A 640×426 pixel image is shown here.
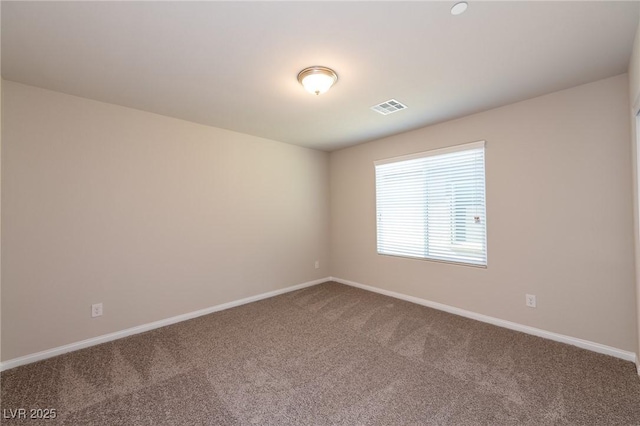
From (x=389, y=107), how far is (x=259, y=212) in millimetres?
2344

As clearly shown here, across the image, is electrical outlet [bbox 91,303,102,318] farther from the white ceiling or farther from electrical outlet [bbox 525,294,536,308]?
electrical outlet [bbox 525,294,536,308]

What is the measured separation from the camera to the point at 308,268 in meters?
4.75

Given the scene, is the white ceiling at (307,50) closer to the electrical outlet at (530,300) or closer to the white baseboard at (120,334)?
the electrical outlet at (530,300)

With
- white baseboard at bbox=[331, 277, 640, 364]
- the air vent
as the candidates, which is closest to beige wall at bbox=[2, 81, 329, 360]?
the air vent

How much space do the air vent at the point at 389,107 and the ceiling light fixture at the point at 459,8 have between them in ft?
4.02

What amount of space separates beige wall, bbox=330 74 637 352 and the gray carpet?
32cm

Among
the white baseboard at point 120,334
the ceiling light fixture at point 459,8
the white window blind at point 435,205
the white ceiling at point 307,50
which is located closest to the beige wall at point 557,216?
the white window blind at point 435,205

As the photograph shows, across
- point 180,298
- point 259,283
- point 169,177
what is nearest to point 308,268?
point 259,283

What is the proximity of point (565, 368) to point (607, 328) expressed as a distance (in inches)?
26.1

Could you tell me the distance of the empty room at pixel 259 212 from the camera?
173 cm

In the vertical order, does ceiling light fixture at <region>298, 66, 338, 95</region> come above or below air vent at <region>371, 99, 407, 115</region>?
below

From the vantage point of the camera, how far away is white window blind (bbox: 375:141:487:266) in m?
3.23

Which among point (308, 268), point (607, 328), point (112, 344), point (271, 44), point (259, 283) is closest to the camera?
point (271, 44)

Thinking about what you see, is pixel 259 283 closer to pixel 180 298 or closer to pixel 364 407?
pixel 180 298
